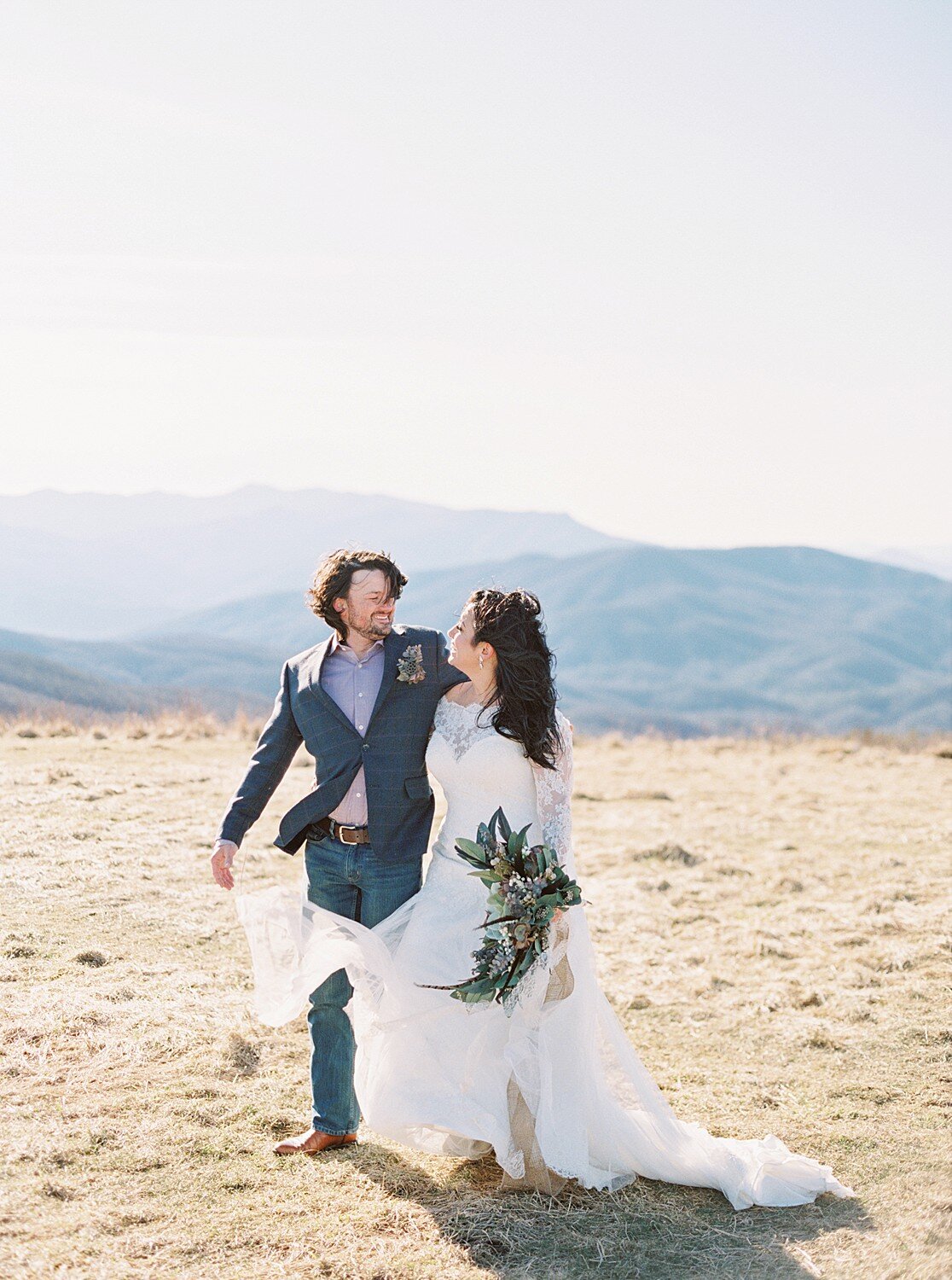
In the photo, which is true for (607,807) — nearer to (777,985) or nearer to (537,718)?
(777,985)

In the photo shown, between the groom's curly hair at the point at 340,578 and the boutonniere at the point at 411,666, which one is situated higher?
the groom's curly hair at the point at 340,578

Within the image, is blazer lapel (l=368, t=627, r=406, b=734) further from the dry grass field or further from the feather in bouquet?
the dry grass field

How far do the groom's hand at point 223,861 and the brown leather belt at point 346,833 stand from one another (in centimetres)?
36

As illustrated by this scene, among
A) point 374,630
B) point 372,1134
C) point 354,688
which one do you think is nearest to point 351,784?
point 354,688

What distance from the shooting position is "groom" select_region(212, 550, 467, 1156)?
16.2 ft

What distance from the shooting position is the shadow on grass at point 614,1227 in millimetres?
4137

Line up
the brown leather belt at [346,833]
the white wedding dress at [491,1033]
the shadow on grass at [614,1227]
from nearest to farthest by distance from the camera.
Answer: the shadow on grass at [614,1227] < the white wedding dress at [491,1033] < the brown leather belt at [346,833]

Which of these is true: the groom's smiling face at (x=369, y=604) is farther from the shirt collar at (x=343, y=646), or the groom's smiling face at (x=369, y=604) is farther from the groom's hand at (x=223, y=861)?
the groom's hand at (x=223, y=861)

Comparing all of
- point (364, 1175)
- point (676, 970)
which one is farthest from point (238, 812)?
point (676, 970)

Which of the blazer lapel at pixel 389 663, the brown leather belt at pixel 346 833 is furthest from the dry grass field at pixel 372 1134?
the blazer lapel at pixel 389 663

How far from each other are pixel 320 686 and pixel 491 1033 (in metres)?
1.56

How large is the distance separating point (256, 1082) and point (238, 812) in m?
1.57

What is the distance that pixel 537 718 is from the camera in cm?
476

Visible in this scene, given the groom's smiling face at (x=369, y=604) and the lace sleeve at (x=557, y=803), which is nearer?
the lace sleeve at (x=557, y=803)
